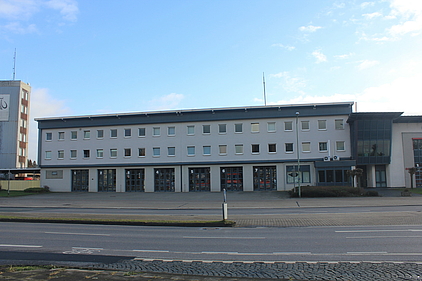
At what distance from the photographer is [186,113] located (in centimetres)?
4541

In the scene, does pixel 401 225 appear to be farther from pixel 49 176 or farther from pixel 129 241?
pixel 49 176

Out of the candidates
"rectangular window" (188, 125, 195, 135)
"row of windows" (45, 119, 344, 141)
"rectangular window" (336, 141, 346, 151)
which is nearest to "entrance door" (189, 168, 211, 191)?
"rectangular window" (188, 125, 195, 135)

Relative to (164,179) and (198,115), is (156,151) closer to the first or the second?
(164,179)

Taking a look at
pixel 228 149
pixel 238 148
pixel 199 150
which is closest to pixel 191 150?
pixel 199 150

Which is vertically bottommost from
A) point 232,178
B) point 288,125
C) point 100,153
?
point 232,178

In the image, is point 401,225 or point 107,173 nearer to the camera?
point 401,225

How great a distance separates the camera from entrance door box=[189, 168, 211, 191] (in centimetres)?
4459

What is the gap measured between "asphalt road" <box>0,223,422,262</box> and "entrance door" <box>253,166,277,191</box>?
29.5 metres

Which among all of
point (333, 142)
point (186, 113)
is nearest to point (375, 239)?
point (333, 142)

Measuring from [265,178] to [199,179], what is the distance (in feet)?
28.2

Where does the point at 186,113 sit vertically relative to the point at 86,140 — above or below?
above

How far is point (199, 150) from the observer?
1770 inches

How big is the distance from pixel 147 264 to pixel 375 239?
754 centimetres

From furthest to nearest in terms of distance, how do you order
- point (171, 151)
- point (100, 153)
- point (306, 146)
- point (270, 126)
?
point (100, 153)
point (171, 151)
point (270, 126)
point (306, 146)
